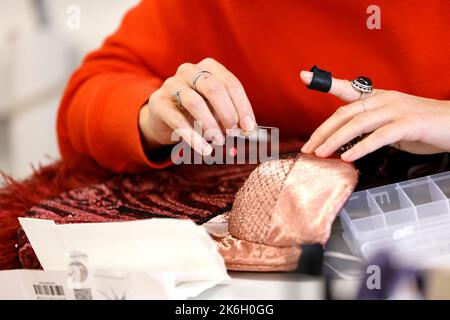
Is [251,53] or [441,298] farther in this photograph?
[251,53]

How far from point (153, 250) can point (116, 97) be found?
9.8 inches

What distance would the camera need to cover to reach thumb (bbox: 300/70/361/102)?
436 mm

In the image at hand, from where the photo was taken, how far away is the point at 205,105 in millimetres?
456

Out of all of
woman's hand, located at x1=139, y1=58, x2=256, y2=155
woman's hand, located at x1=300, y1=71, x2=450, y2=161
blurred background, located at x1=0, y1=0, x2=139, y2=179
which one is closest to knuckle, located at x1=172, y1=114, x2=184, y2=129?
woman's hand, located at x1=139, y1=58, x2=256, y2=155

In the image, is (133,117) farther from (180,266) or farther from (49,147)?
(49,147)

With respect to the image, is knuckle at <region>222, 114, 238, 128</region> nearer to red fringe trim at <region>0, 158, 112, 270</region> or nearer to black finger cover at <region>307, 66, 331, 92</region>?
black finger cover at <region>307, 66, 331, 92</region>

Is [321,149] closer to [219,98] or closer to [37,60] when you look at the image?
[219,98]

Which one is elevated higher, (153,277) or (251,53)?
(251,53)

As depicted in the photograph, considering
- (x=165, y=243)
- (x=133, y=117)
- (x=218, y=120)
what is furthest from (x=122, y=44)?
(x=165, y=243)

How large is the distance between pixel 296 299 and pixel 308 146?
0.12 meters

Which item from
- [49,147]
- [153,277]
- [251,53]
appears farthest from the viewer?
[49,147]

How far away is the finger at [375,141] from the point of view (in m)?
0.42

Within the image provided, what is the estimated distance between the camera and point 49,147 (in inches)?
34.9

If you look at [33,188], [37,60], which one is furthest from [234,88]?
[37,60]
